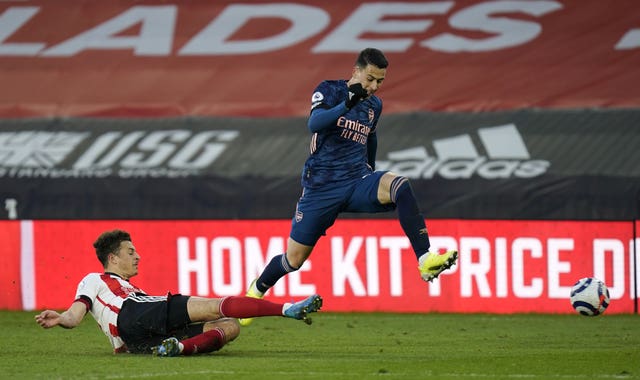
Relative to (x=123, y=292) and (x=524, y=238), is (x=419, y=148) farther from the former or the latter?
(x=123, y=292)

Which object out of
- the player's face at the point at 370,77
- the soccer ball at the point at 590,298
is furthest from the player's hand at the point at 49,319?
the soccer ball at the point at 590,298

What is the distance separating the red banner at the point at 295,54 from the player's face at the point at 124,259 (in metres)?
9.97

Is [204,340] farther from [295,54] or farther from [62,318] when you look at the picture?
[295,54]

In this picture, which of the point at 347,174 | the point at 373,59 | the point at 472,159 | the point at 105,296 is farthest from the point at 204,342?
the point at 472,159

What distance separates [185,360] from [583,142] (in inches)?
371

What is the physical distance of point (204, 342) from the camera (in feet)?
31.3

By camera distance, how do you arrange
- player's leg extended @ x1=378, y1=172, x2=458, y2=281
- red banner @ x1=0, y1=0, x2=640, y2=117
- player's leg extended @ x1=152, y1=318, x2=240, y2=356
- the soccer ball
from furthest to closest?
red banner @ x1=0, y1=0, x2=640, y2=117 → the soccer ball → player's leg extended @ x1=378, y1=172, x2=458, y2=281 → player's leg extended @ x1=152, y1=318, x2=240, y2=356

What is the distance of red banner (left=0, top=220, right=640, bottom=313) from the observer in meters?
15.0

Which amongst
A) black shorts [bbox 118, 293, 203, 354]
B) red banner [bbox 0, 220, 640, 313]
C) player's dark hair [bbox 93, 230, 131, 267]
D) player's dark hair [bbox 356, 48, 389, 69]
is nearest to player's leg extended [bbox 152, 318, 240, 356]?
black shorts [bbox 118, 293, 203, 354]

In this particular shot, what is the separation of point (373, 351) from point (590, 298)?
79.3 inches

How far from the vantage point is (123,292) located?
9484mm

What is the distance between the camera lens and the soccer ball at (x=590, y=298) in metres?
11.0

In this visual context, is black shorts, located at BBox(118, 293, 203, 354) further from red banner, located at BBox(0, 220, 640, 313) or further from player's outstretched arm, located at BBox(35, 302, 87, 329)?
red banner, located at BBox(0, 220, 640, 313)

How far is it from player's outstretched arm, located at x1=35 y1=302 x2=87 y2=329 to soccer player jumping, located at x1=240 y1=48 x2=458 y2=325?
2.09m
